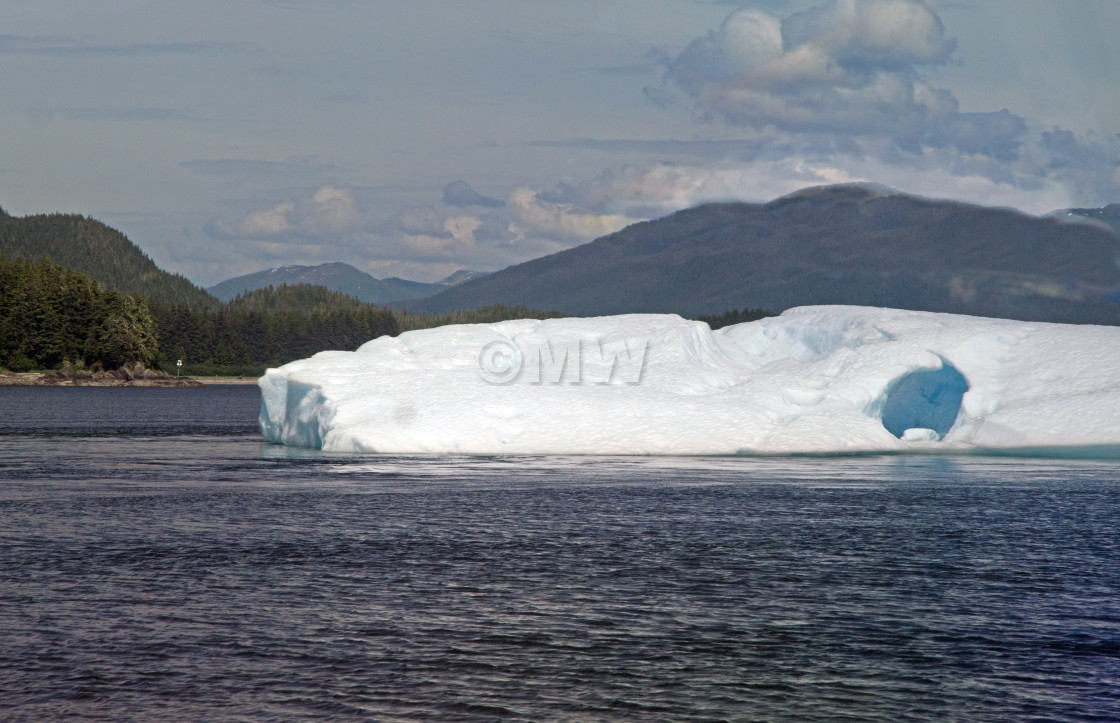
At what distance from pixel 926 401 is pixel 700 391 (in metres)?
10.3

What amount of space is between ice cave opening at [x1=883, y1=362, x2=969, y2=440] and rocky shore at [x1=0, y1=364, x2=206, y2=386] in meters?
139

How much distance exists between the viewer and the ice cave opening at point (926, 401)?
4362cm

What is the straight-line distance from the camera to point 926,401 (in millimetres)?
45125

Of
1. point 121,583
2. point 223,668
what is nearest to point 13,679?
point 223,668

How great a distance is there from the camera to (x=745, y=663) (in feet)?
44.9

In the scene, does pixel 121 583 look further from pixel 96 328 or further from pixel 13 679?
pixel 96 328

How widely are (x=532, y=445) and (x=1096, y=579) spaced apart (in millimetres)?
23825

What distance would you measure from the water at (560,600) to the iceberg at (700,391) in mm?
7057

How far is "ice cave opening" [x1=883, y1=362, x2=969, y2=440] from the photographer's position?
43.6 metres

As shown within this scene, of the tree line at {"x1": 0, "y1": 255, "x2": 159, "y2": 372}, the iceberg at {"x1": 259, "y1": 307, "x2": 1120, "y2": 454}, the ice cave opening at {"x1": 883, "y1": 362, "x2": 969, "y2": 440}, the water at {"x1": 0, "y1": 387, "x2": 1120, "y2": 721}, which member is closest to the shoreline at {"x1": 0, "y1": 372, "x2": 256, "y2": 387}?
the tree line at {"x1": 0, "y1": 255, "x2": 159, "y2": 372}

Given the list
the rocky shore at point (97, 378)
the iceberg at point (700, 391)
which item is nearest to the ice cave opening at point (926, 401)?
the iceberg at point (700, 391)

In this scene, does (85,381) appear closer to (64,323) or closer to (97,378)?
(97,378)

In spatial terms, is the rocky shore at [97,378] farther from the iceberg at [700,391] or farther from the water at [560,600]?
the water at [560,600]

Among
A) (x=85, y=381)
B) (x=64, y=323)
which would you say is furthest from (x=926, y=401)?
(x=85, y=381)
